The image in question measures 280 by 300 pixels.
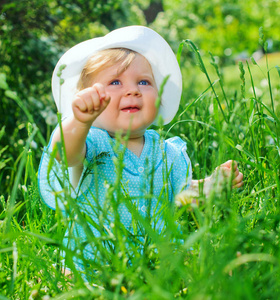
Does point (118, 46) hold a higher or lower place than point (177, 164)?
higher

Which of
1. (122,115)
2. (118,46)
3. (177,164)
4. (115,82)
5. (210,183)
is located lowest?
(177,164)

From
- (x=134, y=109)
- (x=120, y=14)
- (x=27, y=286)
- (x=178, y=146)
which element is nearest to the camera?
(x=27, y=286)

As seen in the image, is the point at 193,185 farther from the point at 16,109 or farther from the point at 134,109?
the point at 16,109

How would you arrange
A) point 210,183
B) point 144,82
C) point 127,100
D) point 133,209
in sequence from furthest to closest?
1. point 144,82
2. point 127,100
3. point 210,183
4. point 133,209

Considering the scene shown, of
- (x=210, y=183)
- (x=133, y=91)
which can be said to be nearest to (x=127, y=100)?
(x=133, y=91)

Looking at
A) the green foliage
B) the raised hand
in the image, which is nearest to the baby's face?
the green foliage

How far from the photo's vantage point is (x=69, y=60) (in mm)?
1703

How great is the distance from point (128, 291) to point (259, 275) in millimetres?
289

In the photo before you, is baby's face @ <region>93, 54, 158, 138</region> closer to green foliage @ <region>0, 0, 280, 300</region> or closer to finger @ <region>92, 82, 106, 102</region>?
green foliage @ <region>0, 0, 280, 300</region>

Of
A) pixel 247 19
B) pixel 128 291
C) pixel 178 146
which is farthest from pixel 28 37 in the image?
pixel 247 19

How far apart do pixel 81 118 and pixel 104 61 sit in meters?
0.43

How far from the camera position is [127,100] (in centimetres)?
158

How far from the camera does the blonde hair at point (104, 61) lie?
1.62 metres

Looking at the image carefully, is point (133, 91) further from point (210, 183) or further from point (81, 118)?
point (210, 183)
